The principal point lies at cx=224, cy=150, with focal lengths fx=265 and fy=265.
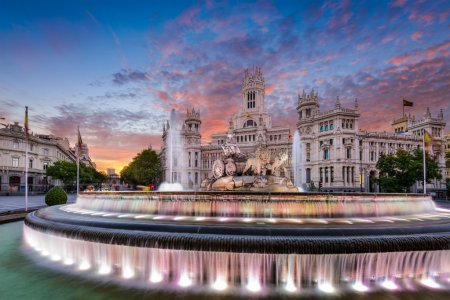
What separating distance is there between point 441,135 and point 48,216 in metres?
108

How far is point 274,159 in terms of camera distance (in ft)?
64.1

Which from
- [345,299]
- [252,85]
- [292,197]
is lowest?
[345,299]

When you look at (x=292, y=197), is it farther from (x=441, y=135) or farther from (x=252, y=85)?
(x=252, y=85)

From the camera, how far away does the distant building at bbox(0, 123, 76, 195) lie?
6600 centimetres

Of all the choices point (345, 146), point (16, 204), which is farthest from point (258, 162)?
point (345, 146)

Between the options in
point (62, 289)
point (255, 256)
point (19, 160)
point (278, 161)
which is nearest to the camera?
point (62, 289)

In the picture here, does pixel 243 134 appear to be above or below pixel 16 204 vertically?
above

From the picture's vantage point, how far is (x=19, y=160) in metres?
69.8

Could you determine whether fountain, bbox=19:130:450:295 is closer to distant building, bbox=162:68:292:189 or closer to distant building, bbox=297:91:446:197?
distant building, bbox=297:91:446:197

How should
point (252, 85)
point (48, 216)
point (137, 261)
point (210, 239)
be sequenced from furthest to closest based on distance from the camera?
point (252, 85) → point (48, 216) → point (137, 261) → point (210, 239)

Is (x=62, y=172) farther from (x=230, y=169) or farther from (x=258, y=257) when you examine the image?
(x=258, y=257)

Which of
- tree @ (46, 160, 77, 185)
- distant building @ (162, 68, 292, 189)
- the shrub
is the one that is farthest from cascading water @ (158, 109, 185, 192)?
the shrub

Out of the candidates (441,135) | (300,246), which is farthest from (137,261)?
(441,135)

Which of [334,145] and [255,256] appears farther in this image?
[334,145]
